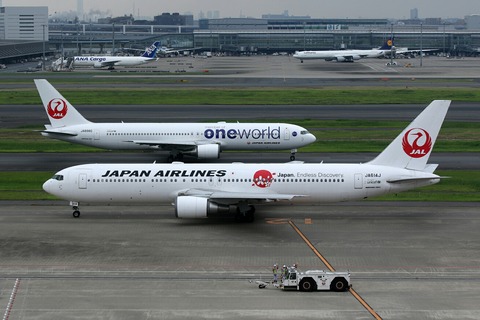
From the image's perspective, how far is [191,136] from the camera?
267 feet

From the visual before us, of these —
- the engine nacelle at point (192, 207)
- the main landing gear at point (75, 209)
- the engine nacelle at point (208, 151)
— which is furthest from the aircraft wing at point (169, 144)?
the engine nacelle at point (192, 207)

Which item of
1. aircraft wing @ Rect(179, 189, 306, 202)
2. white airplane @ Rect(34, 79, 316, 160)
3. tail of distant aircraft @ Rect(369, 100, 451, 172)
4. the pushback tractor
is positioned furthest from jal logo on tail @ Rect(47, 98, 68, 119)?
the pushback tractor

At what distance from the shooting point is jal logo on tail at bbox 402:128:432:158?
55469mm

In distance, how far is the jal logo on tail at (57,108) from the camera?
80.9 metres

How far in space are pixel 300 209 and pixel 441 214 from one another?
10122 millimetres

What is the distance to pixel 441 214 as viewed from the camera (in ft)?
Result: 190

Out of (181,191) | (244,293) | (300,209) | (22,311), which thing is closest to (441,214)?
(300,209)

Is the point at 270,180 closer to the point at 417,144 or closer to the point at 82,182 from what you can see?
the point at 417,144

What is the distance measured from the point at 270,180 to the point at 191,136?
2732cm

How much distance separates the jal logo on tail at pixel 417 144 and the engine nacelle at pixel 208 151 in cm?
2709

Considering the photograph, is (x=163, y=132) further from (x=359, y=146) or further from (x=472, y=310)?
(x=472, y=310)

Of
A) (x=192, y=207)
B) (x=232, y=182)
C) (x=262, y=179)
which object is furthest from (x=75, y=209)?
(x=262, y=179)

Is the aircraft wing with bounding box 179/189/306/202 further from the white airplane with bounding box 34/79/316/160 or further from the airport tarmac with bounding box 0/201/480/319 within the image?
the white airplane with bounding box 34/79/316/160

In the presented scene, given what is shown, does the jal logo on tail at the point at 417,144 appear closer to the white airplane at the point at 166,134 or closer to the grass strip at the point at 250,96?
the white airplane at the point at 166,134
